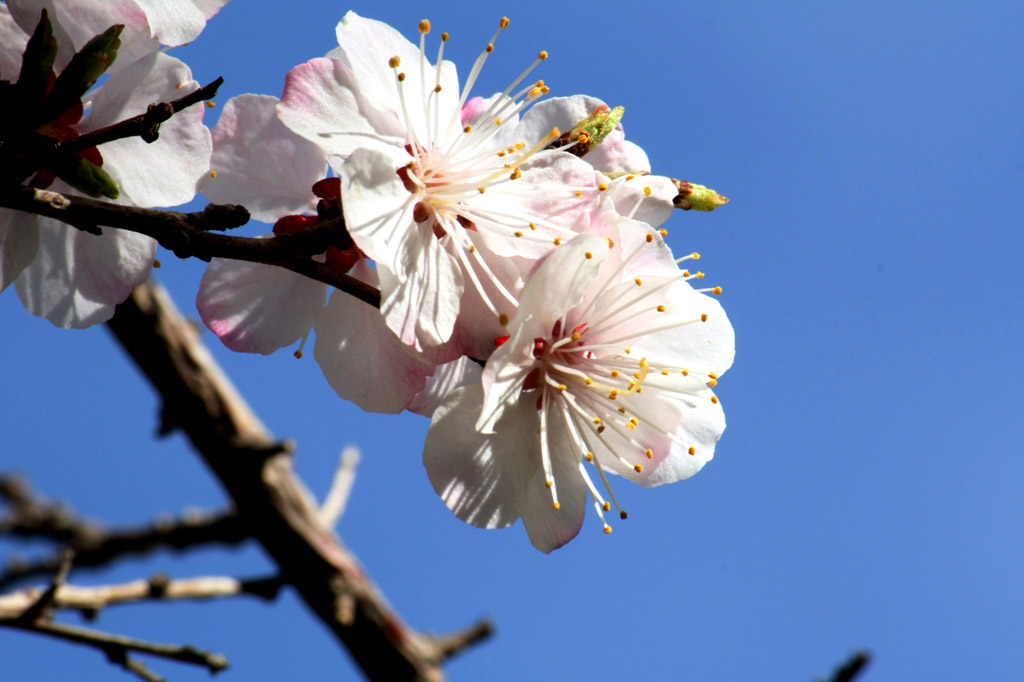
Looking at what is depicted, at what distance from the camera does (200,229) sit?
838 millimetres

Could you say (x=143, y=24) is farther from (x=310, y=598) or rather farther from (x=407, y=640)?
(x=407, y=640)

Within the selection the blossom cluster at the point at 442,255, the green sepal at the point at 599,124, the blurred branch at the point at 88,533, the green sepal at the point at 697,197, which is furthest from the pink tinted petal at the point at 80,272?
the blurred branch at the point at 88,533

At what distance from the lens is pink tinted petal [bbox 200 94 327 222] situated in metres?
1.11

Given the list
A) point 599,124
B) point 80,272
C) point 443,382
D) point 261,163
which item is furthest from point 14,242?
point 599,124

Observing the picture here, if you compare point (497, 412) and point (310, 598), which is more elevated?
point (310, 598)

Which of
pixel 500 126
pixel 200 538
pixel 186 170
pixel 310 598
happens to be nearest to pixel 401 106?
pixel 500 126

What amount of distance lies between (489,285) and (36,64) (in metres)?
0.51

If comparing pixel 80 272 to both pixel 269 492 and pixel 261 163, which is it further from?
pixel 269 492

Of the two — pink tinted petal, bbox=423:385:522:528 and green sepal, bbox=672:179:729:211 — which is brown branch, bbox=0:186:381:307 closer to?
pink tinted petal, bbox=423:385:522:528

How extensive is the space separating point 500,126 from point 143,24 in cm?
42

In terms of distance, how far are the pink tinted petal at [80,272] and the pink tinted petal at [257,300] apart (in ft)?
0.35

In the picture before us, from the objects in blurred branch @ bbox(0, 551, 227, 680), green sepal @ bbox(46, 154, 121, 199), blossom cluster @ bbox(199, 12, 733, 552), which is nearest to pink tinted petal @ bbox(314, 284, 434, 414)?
blossom cluster @ bbox(199, 12, 733, 552)

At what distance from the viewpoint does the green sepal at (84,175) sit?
0.85 meters

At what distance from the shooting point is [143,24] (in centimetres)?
92
